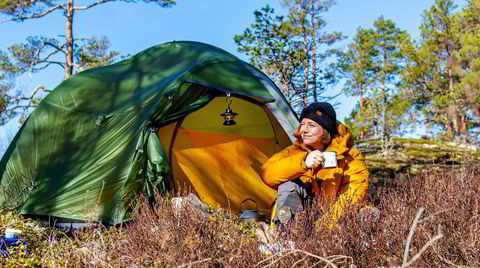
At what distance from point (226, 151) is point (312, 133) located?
92.0 inches

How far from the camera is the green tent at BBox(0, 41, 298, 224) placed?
17.0 ft

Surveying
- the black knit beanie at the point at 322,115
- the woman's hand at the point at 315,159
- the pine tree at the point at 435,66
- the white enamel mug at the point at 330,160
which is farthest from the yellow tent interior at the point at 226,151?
the pine tree at the point at 435,66

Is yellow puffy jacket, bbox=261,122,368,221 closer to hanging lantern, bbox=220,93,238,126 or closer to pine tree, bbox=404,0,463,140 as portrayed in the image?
hanging lantern, bbox=220,93,238,126

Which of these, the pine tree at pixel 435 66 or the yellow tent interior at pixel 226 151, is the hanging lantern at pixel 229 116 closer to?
the yellow tent interior at pixel 226 151

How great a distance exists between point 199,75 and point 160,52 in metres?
1.03

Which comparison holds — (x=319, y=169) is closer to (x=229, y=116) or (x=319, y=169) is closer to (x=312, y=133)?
(x=312, y=133)

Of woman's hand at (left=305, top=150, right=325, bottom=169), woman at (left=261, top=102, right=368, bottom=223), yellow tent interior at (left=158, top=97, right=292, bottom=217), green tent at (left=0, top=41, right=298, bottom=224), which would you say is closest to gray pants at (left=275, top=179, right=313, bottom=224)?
woman at (left=261, top=102, right=368, bottom=223)

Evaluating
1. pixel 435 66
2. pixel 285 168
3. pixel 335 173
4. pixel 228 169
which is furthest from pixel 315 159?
pixel 435 66

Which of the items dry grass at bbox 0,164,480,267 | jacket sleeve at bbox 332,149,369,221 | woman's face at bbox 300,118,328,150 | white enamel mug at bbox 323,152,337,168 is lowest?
dry grass at bbox 0,164,480,267

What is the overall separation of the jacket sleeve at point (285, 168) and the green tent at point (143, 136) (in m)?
0.91

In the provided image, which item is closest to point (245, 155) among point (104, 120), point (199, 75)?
point (199, 75)

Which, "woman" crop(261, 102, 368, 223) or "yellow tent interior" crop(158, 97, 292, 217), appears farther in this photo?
"yellow tent interior" crop(158, 97, 292, 217)

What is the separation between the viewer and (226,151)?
21.4 ft

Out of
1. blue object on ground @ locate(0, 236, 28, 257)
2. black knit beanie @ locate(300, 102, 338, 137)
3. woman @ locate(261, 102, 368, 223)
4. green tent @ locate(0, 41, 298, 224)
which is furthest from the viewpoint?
green tent @ locate(0, 41, 298, 224)
